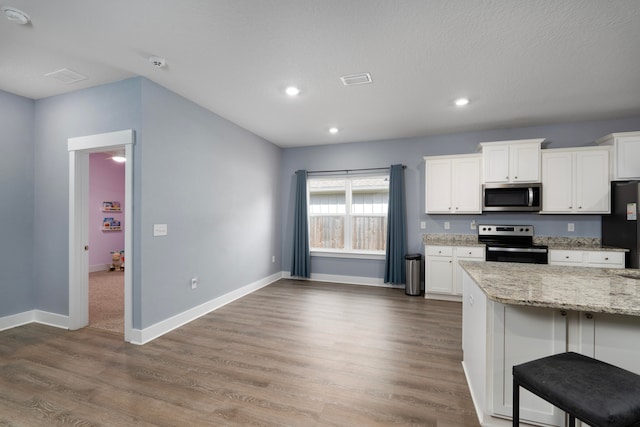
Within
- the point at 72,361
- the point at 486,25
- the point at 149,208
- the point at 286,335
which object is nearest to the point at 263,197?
the point at 149,208

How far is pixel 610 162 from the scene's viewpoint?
3.92 metres

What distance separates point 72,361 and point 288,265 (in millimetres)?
3807

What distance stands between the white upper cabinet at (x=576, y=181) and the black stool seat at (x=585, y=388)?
373 centimetres

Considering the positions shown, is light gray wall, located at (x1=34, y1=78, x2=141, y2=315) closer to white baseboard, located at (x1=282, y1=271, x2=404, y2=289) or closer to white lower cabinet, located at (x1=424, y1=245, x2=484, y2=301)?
white baseboard, located at (x1=282, y1=271, x2=404, y2=289)

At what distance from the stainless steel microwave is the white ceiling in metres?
1.08

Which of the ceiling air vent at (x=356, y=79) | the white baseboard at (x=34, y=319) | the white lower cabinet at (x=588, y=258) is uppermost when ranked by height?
the ceiling air vent at (x=356, y=79)

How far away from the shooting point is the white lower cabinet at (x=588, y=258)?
370 cm

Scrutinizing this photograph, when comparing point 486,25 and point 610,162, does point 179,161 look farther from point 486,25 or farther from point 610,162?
point 610,162

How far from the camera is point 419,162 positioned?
5.17 metres

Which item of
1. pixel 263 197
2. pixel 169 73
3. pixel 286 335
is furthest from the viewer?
pixel 263 197

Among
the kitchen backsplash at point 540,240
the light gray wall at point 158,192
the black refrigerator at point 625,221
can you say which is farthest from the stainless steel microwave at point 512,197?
the light gray wall at point 158,192

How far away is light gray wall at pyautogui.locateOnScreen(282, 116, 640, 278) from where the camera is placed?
14.1ft

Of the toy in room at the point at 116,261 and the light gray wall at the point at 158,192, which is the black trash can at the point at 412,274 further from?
the toy in room at the point at 116,261

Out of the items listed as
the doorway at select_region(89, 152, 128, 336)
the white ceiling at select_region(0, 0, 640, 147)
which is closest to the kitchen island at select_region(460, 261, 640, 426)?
the white ceiling at select_region(0, 0, 640, 147)
